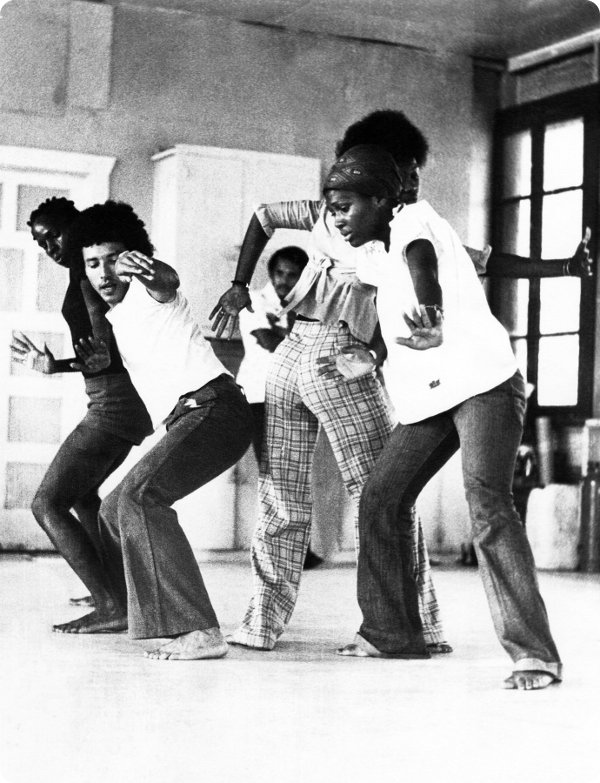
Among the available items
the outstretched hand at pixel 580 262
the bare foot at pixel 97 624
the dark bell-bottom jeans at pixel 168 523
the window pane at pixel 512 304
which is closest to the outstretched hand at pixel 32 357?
the dark bell-bottom jeans at pixel 168 523

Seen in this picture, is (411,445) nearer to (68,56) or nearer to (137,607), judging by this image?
(137,607)

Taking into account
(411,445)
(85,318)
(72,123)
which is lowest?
(411,445)

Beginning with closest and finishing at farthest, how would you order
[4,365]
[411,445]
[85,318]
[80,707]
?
[80,707], [411,445], [85,318], [4,365]

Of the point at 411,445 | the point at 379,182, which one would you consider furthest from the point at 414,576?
the point at 379,182

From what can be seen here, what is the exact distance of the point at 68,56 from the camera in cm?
701

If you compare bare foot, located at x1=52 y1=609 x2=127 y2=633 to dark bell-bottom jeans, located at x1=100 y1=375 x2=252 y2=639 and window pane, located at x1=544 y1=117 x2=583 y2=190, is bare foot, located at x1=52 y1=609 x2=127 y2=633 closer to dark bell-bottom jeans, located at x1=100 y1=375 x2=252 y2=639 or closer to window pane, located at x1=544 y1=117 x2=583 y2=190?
dark bell-bottom jeans, located at x1=100 y1=375 x2=252 y2=639

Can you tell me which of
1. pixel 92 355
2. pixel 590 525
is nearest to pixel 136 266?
pixel 92 355

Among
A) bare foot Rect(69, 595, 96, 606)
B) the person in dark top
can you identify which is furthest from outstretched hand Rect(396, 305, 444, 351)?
bare foot Rect(69, 595, 96, 606)

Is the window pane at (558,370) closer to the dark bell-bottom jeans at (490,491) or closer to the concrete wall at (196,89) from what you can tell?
the concrete wall at (196,89)

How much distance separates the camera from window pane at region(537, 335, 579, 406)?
24.6 ft

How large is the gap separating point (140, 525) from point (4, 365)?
3.83 m

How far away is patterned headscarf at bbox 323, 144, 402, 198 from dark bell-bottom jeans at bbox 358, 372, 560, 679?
0.59 meters

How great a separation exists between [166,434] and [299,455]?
1.44ft

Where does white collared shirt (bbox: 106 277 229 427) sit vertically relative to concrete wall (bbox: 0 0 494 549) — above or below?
below
